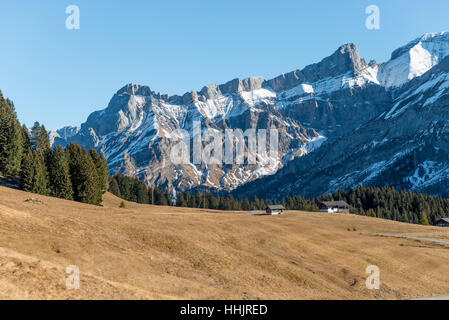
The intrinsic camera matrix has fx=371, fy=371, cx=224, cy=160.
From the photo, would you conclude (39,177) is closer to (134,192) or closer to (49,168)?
(49,168)

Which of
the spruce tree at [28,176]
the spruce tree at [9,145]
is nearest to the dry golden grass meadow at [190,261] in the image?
the spruce tree at [28,176]

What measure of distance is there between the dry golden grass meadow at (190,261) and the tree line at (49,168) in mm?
11458

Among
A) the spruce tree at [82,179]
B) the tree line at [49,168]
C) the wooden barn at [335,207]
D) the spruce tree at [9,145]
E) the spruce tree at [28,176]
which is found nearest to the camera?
the spruce tree at [28,176]

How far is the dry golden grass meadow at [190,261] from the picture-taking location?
29375mm

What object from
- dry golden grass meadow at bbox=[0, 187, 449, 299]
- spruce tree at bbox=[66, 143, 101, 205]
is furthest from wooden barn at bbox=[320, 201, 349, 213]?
spruce tree at bbox=[66, 143, 101, 205]

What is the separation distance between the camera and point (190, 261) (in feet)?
145

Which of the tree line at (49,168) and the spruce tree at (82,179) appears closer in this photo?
the tree line at (49,168)

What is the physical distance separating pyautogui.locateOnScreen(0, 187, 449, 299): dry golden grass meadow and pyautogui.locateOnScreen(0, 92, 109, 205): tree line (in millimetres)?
11458

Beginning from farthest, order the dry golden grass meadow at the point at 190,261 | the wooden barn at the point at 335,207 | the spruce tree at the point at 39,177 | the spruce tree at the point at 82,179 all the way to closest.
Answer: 1. the wooden barn at the point at 335,207
2. the spruce tree at the point at 82,179
3. the spruce tree at the point at 39,177
4. the dry golden grass meadow at the point at 190,261

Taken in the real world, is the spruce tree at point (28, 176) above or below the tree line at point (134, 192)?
above

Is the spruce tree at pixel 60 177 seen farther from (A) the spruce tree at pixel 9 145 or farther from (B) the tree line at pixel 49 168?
(A) the spruce tree at pixel 9 145

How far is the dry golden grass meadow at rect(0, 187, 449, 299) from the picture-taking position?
96.4 ft

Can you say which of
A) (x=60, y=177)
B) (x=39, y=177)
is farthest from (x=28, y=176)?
(x=60, y=177)

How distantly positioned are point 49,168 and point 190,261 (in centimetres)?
5930
